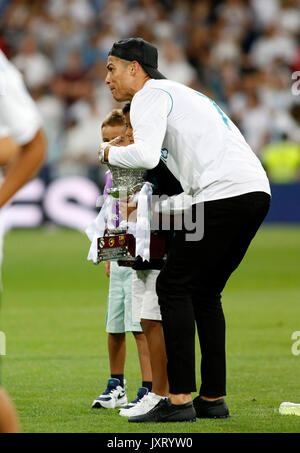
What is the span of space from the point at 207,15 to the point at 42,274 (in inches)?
445

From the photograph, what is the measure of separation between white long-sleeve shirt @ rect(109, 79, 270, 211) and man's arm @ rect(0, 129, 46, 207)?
63.9 inches

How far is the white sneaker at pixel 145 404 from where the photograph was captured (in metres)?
5.39

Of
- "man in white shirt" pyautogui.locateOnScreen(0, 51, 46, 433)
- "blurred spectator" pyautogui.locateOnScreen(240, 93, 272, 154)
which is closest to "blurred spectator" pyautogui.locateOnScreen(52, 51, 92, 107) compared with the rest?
"blurred spectator" pyautogui.locateOnScreen(240, 93, 272, 154)

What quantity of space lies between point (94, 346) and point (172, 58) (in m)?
13.5

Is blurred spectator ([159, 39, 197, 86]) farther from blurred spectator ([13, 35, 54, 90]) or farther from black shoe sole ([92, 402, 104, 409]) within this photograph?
black shoe sole ([92, 402, 104, 409])

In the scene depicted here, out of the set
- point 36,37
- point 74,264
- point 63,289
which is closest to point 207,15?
point 36,37

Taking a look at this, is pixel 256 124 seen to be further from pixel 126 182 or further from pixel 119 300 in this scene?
pixel 126 182

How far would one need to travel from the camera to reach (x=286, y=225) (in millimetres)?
19719

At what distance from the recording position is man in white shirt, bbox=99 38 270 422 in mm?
5156

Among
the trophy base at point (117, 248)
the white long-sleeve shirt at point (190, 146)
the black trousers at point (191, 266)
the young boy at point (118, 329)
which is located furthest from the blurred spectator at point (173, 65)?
the black trousers at point (191, 266)

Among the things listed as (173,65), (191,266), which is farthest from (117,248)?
(173,65)

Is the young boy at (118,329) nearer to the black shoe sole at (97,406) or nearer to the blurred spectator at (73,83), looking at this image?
the black shoe sole at (97,406)

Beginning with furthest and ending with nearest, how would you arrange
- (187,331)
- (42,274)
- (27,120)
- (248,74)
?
(248,74) < (42,274) < (187,331) < (27,120)
